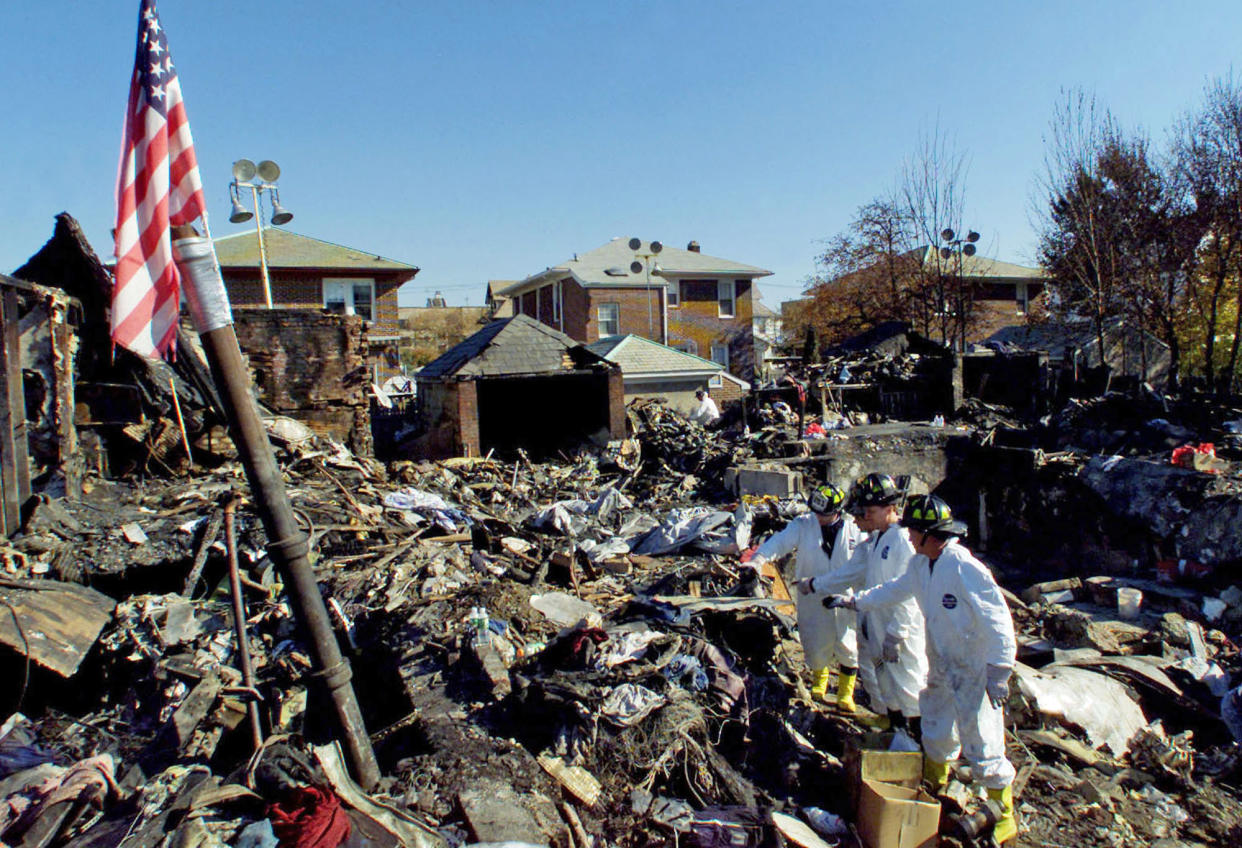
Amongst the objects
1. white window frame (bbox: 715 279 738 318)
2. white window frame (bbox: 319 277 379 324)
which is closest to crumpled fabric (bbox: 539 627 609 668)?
white window frame (bbox: 319 277 379 324)

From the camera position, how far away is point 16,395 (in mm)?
8930

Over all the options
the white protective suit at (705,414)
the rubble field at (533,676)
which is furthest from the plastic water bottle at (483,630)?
the white protective suit at (705,414)

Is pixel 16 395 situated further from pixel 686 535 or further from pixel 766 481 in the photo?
pixel 766 481

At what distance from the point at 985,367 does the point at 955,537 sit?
17.7 metres

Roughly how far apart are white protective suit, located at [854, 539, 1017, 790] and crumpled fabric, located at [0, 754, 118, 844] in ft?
16.1

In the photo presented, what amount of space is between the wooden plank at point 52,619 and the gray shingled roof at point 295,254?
898 inches

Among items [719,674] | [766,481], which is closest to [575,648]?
[719,674]

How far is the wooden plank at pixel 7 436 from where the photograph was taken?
846 cm

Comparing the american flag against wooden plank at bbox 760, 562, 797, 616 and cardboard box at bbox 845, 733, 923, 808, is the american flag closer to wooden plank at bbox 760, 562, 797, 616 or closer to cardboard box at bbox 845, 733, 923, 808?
cardboard box at bbox 845, 733, 923, 808

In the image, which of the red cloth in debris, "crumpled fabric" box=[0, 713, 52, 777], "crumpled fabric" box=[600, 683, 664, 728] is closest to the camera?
the red cloth in debris

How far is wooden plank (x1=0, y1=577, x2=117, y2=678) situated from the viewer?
20.4ft

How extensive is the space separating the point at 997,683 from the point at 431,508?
795cm

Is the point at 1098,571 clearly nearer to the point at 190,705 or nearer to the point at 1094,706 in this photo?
the point at 1094,706

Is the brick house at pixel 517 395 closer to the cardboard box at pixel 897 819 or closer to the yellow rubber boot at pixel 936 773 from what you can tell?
the yellow rubber boot at pixel 936 773
